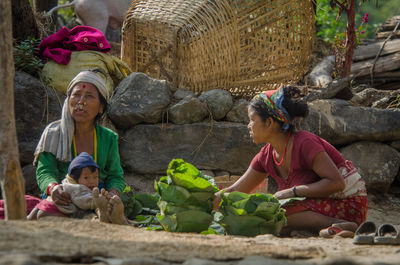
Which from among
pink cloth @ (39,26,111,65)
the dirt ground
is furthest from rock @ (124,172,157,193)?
the dirt ground

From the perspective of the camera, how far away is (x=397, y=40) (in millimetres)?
7062

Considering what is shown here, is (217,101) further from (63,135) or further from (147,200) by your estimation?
(63,135)

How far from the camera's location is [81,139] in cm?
380

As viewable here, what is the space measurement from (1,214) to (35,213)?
27cm

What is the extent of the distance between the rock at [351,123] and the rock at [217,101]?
81 cm

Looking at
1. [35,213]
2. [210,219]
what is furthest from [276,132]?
[35,213]

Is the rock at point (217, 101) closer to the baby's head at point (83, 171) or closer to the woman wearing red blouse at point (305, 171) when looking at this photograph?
the woman wearing red blouse at point (305, 171)

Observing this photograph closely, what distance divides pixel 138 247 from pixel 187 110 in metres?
3.23

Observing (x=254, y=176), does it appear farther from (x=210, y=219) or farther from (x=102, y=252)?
(x=102, y=252)

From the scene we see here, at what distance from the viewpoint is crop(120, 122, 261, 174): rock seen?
536 cm

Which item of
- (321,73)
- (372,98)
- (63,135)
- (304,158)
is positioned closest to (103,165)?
(63,135)

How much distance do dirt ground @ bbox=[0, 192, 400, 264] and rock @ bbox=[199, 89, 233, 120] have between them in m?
2.77

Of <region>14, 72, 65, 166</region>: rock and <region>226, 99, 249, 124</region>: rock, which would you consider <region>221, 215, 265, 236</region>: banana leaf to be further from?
<region>14, 72, 65, 166</region>: rock

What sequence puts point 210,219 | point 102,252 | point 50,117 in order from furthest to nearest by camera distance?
point 50,117
point 210,219
point 102,252
